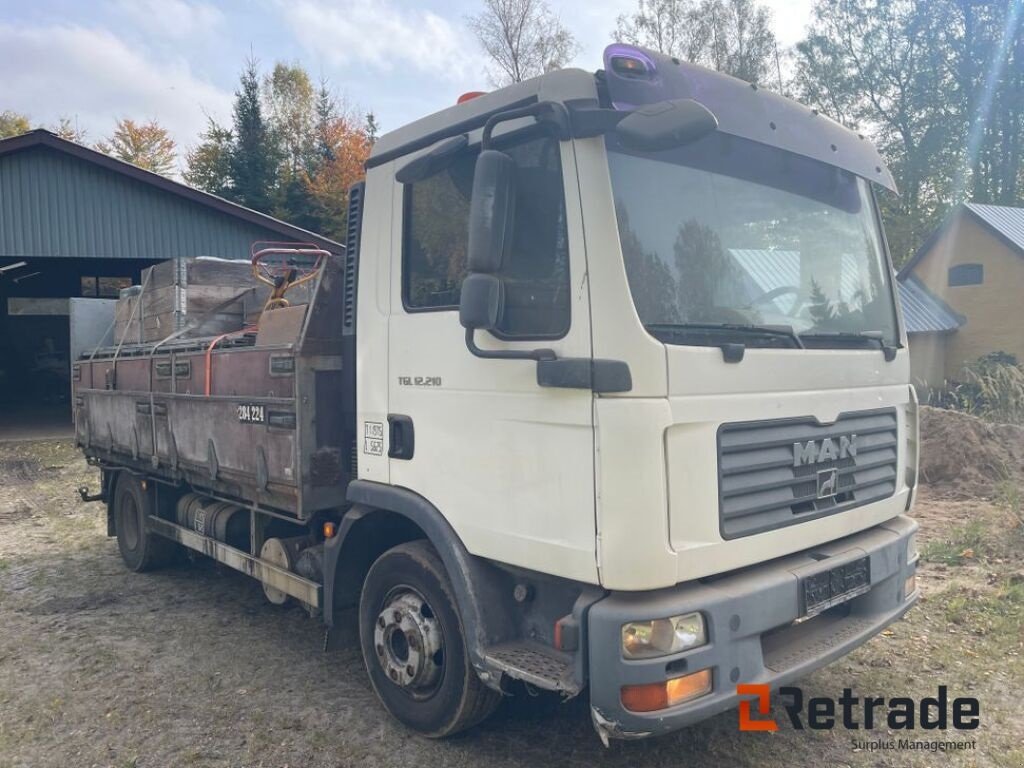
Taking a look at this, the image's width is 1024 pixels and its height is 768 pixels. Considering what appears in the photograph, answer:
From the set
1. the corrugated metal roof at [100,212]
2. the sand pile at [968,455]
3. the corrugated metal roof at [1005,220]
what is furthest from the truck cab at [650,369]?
the corrugated metal roof at [1005,220]

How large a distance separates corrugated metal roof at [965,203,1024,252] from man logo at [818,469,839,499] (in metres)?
22.9

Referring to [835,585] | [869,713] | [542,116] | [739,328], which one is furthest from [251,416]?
[869,713]

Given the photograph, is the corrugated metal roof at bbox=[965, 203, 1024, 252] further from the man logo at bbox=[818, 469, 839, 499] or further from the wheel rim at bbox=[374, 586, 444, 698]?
the wheel rim at bbox=[374, 586, 444, 698]

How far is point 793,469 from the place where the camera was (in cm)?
320

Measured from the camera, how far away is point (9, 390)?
76.7 feet

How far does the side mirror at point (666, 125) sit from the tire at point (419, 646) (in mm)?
1937

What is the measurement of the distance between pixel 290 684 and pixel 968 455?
8.25 m

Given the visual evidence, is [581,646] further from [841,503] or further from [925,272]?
[925,272]

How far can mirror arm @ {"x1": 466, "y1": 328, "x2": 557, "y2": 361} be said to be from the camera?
295 centimetres

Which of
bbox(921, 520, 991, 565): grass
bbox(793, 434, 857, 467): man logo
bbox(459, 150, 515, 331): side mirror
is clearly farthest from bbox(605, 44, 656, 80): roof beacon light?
bbox(921, 520, 991, 565): grass

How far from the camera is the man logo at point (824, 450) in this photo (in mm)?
3217

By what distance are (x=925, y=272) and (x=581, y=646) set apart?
86.6 ft

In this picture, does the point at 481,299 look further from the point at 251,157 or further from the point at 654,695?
the point at 251,157

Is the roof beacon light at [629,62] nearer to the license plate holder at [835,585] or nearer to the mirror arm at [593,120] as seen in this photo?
the mirror arm at [593,120]
